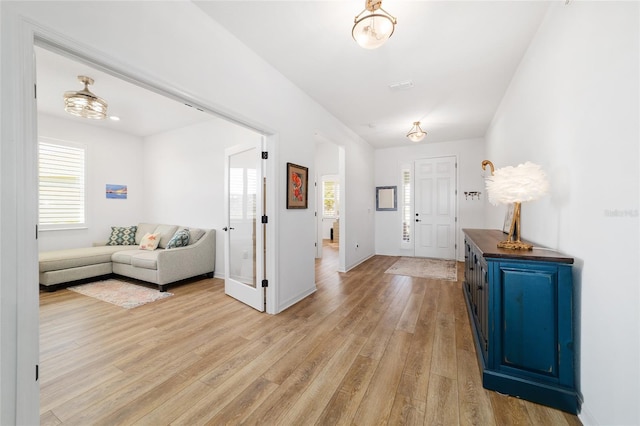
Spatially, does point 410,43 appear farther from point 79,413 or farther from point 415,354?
point 79,413

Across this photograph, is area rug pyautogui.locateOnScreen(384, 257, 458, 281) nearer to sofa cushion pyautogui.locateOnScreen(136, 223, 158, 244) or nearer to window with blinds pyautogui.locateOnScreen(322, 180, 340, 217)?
window with blinds pyautogui.locateOnScreen(322, 180, 340, 217)

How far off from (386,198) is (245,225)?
430 cm

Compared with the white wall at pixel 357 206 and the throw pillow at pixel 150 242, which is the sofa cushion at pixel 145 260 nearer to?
the throw pillow at pixel 150 242

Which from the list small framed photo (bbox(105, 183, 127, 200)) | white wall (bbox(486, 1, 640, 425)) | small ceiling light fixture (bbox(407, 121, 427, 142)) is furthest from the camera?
small framed photo (bbox(105, 183, 127, 200))

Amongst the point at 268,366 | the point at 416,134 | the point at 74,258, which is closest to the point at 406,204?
the point at 416,134

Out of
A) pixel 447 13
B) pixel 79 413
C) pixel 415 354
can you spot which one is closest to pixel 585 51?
pixel 447 13

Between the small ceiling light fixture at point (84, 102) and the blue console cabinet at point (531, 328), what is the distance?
458 centimetres

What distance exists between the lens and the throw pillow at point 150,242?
15.0 ft

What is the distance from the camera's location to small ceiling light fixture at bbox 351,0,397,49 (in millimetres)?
1726

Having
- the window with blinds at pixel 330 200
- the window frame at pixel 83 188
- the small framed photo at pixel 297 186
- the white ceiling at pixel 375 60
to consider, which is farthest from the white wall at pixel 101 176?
the window with blinds at pixel 330 200

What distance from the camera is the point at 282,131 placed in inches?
120

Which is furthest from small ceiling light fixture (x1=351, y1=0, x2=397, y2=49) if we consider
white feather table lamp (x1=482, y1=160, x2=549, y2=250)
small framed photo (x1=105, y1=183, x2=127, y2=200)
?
small framed photo (x1=105, y1=183, x2=127, y2=200)

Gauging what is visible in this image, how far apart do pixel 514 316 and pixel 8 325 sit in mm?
2716

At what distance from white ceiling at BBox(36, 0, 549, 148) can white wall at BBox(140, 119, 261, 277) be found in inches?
19.0
